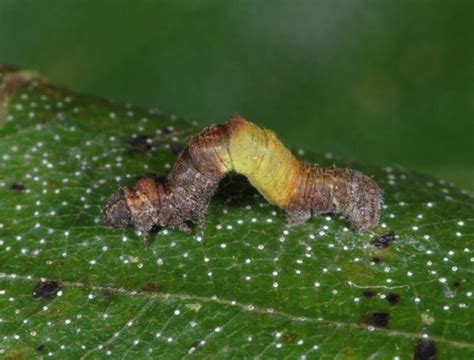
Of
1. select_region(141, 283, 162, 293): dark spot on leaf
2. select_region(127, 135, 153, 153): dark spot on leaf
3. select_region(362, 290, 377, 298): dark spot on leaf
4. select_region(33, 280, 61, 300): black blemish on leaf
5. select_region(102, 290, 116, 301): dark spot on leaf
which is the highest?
select_region(127, 135, 153, 153): dark spot on leaf

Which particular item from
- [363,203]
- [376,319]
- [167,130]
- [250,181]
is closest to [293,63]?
[167,130]

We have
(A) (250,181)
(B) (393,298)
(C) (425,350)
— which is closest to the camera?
(C) (425,350)

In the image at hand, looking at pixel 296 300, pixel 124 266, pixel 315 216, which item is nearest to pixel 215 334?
pixel 296 300

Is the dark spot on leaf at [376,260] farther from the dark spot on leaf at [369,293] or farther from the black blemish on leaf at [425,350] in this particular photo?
the black blemish on leaf at [425,350]

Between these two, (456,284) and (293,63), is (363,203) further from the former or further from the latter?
(293,63)

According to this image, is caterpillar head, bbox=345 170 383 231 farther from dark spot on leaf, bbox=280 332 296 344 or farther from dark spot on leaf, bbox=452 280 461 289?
dark spot on leaf, bbox=280 332 296 344

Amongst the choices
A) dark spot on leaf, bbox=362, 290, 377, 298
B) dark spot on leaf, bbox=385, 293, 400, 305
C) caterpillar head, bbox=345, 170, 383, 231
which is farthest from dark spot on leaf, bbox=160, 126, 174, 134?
dark spot on leaf, bbox=385, 293, 400, 305
